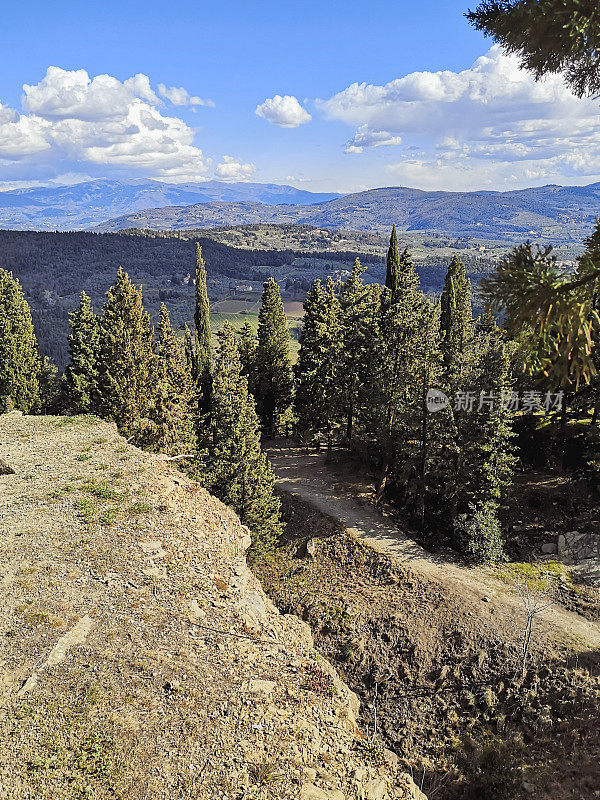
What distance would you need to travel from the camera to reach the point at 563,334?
5.86 metres

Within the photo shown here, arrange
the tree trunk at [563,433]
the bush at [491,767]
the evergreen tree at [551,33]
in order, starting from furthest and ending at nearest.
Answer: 1. the tree trunk at [563,433]
2. the bush at [491,767]
3. the evergreen tree at [551,33]

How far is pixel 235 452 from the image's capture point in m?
23.3

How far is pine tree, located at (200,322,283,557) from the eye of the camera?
75.7 ft

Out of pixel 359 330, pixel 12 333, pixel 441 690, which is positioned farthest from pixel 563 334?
pixel 12 333

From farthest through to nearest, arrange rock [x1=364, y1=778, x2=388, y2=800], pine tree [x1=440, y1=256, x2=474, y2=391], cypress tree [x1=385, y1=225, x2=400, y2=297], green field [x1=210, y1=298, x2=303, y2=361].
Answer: green field [x1=210, y1=298, x2=303, y2=361] < cypress tree [x1=385, y1=225, x2=400, y2=297] < pine tree [x1=440, y1=256, x2=474, y2=391] < rock [x1=364, y1=778, x2=388, y2=800]

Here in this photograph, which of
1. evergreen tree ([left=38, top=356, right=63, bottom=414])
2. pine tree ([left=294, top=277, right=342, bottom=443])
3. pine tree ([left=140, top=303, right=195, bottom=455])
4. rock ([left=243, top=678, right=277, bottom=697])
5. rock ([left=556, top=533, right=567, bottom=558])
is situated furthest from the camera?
evergreen tree ([left=38, top=356, right=63, bottom=414])

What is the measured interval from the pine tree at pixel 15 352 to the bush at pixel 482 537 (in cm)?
3131

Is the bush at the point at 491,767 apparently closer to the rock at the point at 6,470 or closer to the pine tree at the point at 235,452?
the pine tree at the point at 235,452

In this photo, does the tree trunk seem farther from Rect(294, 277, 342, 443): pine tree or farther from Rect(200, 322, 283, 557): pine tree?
Rect(200, 322, 283, 557): pine tree

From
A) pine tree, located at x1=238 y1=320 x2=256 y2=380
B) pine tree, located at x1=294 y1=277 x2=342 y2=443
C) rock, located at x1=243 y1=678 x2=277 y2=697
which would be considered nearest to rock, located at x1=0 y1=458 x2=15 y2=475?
rock, located at x1=243 y1=678 x2=277 y2=697

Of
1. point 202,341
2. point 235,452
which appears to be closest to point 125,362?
point 235,452

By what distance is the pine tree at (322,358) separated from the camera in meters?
35.6

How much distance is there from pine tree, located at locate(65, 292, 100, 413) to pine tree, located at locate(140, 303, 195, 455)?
9209 millimetres

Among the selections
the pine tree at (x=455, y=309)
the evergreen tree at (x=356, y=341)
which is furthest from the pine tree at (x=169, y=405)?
the pine tree at (x=455, y=309)
